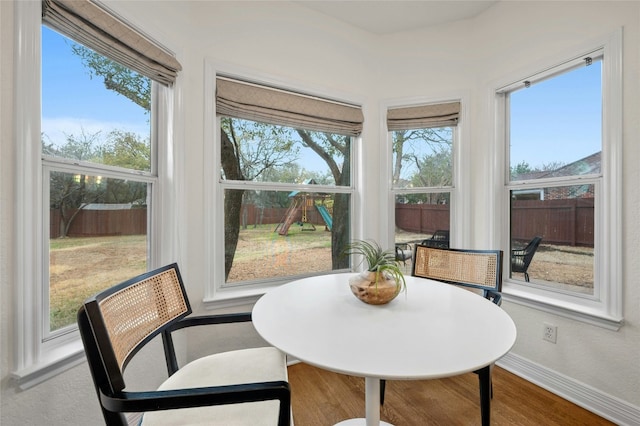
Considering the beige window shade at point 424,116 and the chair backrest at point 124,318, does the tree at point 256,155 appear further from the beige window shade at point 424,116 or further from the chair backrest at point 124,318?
the chair backrest at point 124,318

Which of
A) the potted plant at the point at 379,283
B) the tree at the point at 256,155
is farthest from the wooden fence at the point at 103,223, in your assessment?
the potted plant at the point at 379,283

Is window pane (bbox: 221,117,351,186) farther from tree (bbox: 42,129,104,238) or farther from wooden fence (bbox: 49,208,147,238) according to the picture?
tree (bbox: 42,129,104,238)

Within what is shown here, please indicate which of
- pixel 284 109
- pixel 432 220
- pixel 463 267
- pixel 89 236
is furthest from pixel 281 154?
pixel 463 267

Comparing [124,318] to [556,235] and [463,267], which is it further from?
[556,235]

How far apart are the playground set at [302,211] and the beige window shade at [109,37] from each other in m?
1.17

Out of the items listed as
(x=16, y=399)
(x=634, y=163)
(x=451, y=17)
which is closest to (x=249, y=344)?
(x=16, y=399)

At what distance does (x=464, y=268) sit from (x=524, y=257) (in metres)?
0.72

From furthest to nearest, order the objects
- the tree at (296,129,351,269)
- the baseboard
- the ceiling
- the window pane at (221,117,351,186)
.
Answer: the tree at (296,129,351,269) < the ceiling < the window pane at (221,117,351,186) < the baseboard

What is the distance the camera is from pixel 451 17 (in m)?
2.33

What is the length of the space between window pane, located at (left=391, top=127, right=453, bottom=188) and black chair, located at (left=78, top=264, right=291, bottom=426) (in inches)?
73.9

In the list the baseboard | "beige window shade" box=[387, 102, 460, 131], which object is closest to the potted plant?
the baseboard

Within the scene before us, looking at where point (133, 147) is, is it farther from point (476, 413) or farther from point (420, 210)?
point (476, 413)

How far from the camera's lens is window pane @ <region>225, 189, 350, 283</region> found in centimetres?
211

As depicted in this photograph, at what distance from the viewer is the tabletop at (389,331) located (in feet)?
2.55
